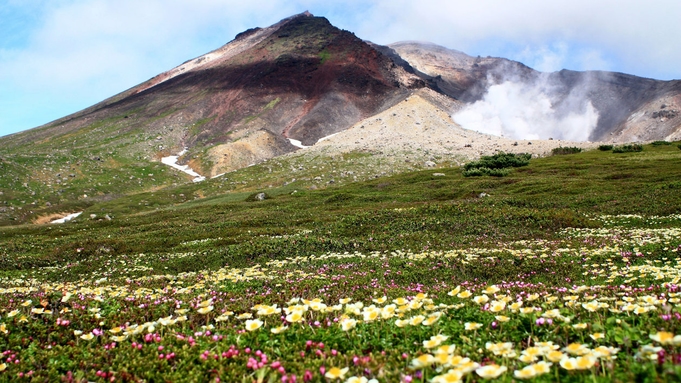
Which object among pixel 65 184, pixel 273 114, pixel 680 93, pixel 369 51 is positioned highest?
pixel 369 51

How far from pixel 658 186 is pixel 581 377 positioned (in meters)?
35.9

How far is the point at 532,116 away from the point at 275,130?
325ft

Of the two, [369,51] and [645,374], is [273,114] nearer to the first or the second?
[369,51]

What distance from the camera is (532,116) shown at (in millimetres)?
156625

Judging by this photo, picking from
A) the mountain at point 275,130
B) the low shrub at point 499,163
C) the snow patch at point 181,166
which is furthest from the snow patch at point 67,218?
the low shrub at point 499,163

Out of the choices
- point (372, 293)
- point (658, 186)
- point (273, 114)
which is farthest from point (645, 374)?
point (273, 114)

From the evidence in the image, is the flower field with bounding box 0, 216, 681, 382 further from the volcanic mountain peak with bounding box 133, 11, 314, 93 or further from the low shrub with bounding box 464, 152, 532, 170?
the volcanic mountain peak with bounding box 133, 11, 314, 93

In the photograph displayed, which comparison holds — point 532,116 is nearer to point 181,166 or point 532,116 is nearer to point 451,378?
point 181,166

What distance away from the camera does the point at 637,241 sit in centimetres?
1521

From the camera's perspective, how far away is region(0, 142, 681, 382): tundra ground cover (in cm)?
411

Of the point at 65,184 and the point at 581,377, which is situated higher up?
the point at 65,184

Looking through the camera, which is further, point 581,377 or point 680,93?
point 680,93

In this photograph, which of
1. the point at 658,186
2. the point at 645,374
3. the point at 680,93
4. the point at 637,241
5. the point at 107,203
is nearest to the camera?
the point at 645,374

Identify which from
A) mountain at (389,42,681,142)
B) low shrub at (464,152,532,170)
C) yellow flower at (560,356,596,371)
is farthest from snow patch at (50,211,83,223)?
mountain at (389,42,681,142)
